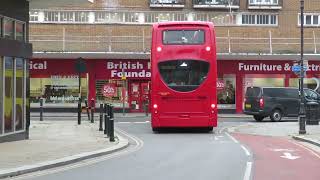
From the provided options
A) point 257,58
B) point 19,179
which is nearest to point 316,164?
point 19,179

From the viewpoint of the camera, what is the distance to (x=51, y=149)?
675 inches

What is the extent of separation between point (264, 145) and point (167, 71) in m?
6.14

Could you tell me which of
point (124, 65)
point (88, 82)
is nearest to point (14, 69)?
point (88, 82)

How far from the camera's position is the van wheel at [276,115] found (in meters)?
36.7

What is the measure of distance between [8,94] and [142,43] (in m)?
27.4

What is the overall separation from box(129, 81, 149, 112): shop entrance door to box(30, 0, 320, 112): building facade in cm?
7

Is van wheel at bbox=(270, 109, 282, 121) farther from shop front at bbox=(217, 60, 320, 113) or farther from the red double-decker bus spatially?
the red double-decker bus

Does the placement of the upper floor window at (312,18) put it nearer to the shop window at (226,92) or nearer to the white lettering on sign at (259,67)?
the white lettering on sign at (259,67)

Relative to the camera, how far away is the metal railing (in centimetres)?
4573

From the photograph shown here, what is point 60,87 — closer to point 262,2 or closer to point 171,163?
point 262,2

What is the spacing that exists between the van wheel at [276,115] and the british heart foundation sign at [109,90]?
1265 cm

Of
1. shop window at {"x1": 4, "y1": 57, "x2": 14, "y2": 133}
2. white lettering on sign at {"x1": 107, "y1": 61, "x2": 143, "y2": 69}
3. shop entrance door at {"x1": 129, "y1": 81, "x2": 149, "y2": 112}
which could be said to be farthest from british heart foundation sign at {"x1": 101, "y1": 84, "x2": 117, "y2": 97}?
shop window at {"x1": 4, "y1": 57, "x2": 14, "y2": 133}

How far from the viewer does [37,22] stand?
155 feet

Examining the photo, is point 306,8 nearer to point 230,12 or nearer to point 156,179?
point 230,12
